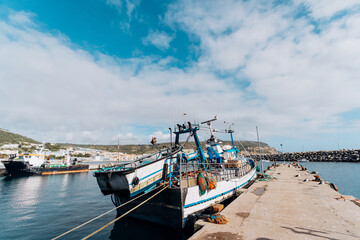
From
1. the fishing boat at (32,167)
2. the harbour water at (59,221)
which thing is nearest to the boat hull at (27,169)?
the fishing boat at (32,167)

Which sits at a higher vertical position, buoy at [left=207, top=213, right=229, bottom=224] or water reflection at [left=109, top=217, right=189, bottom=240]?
→ buoy at [left=207, top=213, right=229, bottom=224]

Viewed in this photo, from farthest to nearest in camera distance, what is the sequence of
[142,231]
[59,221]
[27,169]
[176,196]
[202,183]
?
[27,169] < [59,221] < [142,231] < [202,183] < [176,196]

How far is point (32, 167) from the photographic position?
54.7m

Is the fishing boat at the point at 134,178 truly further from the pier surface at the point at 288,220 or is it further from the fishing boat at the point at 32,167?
the fishing boat at the point at 32,167

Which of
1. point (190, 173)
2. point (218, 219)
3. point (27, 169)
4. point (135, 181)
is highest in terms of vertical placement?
point (190, 173)

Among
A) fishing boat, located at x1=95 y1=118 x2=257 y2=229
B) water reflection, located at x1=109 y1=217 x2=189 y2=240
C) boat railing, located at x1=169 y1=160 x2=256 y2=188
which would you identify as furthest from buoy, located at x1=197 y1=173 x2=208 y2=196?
water reflection, located at x1=109 y1=217 x2=189 y2=240

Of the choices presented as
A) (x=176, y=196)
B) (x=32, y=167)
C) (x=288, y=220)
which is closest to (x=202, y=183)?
(x=176, y=196)

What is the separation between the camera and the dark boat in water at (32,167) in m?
50.8

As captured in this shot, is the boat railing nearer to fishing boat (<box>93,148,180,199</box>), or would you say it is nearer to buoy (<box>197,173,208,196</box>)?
buoy (<box>197,173,208,196</box>)

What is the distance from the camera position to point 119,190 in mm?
11227

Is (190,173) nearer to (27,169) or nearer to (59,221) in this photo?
(59,221)

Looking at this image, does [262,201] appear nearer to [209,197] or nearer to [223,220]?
[209,197]

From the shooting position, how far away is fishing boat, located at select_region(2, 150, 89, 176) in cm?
5087

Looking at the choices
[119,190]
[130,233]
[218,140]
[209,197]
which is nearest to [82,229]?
[130,233]
